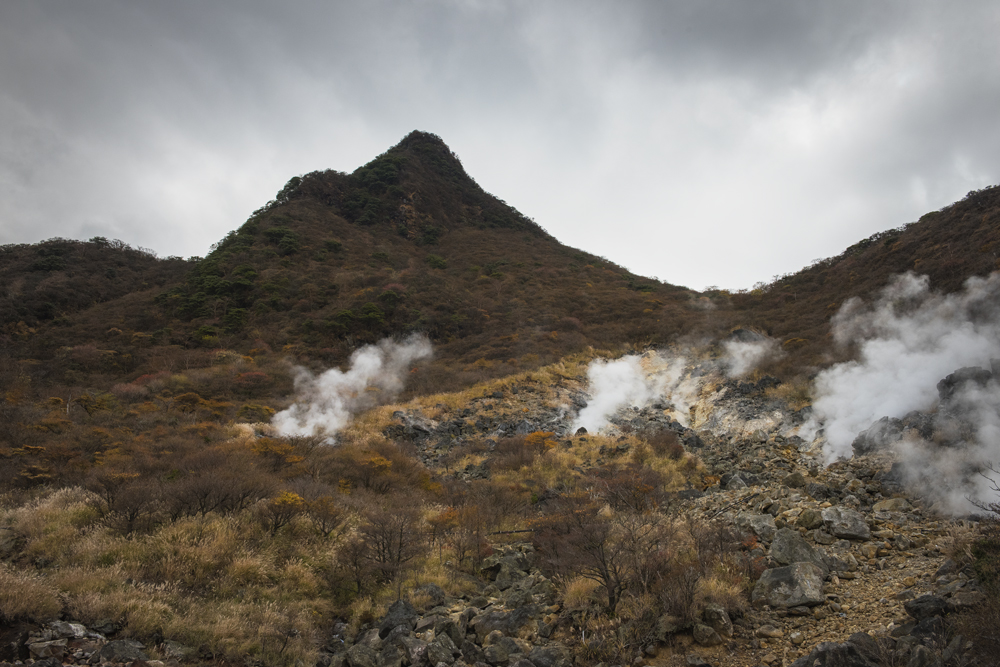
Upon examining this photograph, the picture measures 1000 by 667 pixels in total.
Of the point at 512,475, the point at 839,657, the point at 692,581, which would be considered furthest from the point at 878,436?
the point at 512,475

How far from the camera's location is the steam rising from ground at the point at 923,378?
7.64 meters

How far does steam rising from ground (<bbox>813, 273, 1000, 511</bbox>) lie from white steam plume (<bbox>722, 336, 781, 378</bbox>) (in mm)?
2539

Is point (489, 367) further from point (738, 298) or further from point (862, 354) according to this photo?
point (738, 298)

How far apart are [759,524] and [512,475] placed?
7.41 m

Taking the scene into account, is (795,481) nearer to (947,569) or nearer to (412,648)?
(947,569)

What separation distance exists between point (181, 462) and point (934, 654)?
13596mm

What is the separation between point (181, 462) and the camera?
1095cm

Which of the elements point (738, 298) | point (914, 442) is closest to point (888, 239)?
point (738, 298)

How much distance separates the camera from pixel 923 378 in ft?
34.5

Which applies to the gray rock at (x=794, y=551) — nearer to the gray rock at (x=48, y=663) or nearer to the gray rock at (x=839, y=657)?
the gray rock at (x=839, y=657)

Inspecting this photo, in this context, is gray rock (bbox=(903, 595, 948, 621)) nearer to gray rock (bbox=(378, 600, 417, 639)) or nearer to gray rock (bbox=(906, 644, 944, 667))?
gray rock (bbox=(906, 644, 944, 667))

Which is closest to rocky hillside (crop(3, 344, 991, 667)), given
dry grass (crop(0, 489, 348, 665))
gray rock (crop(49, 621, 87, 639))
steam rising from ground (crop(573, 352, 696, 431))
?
gray rock (crop(49, 621, 87, 639))

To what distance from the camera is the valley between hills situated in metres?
5.53

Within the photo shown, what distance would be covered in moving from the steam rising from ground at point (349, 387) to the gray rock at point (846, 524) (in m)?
14.2
